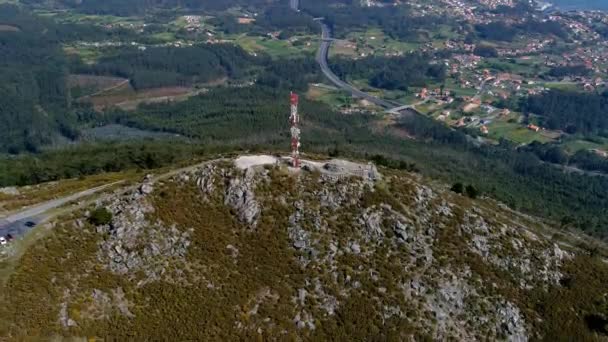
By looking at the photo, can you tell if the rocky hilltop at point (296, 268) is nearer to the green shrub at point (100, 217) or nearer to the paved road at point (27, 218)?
the green shrub at point (100, 217)

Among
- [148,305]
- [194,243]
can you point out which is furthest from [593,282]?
[148,305]

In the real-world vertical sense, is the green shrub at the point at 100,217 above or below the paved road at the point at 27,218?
above

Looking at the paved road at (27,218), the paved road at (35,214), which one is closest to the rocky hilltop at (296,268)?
the paved road at (35,214)

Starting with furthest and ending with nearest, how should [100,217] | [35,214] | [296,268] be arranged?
[35,214] → [296,268] → [100,217]

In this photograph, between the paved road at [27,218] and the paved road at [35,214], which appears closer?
the paved road at [27,218]

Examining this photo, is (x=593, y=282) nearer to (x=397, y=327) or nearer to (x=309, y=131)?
(x=397, y=327)

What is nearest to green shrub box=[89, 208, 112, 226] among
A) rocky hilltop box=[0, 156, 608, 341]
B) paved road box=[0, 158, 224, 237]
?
rocky hilltop box=[0, 156, 608, 341]

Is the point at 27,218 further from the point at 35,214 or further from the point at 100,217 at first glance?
the point at 100,217

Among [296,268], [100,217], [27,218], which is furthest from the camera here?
[27,218]

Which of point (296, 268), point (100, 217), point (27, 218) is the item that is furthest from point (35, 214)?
point (296, 268)
